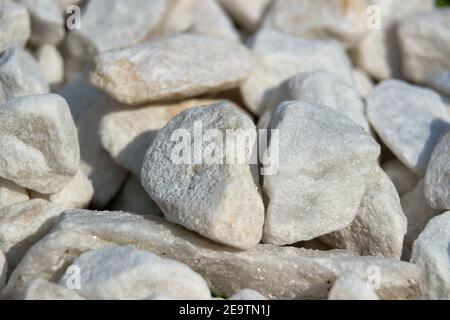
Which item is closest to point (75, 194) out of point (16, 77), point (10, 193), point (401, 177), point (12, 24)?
point (10, 193)

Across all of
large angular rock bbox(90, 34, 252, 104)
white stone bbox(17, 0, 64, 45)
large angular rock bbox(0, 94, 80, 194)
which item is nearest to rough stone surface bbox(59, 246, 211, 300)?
large angular rock bbox(0, 94, 80, 194)

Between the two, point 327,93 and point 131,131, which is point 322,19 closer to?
point 327,93

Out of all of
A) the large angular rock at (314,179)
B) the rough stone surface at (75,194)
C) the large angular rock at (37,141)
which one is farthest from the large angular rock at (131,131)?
the large angular rock at (314,179)

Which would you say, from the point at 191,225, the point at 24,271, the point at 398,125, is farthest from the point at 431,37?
the point at 24,271

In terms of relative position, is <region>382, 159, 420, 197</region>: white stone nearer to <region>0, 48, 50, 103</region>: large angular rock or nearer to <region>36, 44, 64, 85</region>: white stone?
<region>0, 48, 50, 103</region>: large angular rock

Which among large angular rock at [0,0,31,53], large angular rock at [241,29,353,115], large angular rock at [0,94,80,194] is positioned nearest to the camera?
large angular rock at [0,94,80,194]
